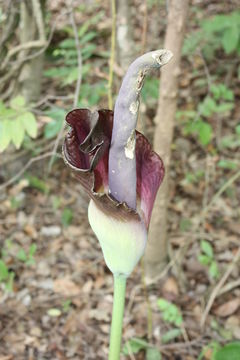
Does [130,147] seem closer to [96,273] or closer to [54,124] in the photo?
[54,124]

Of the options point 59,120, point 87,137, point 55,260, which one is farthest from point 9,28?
point 87,137

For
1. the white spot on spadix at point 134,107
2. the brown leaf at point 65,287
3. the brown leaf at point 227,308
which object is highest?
the white spot on spadix at point 134,107

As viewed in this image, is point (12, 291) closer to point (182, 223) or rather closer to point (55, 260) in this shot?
point (55, 260)

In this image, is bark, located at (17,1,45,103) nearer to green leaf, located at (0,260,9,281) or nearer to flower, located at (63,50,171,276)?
green leaf, located at (0,260,9,281)

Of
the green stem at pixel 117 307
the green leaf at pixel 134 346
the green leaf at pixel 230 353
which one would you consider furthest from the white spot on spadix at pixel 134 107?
the green leaf at pixel 134 346

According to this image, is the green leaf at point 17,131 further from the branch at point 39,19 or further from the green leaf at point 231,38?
the green leaf at point 231,38
